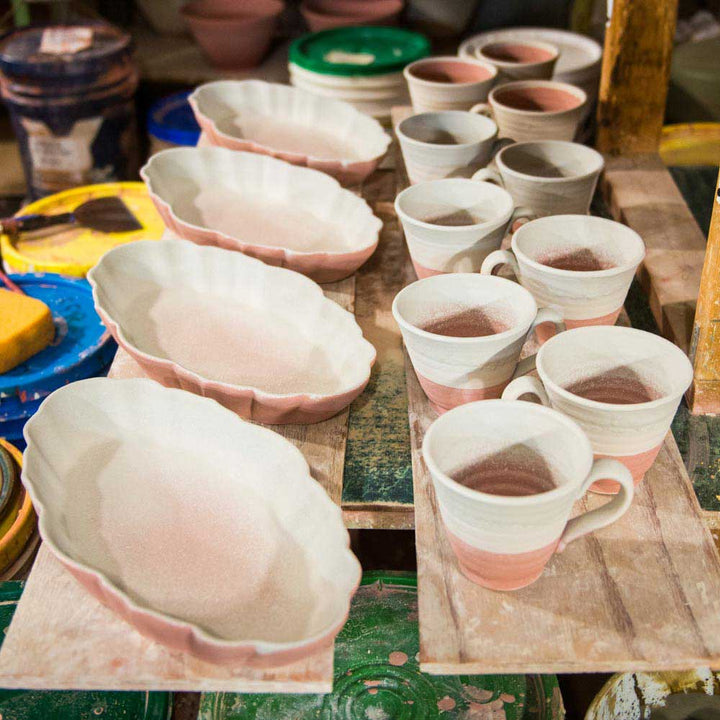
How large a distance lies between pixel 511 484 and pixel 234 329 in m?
0.52

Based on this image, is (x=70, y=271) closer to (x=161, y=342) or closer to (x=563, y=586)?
(x=161, y=342)

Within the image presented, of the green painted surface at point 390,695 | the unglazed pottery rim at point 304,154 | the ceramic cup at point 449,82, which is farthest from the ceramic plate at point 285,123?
the green painted surface at point 390,695

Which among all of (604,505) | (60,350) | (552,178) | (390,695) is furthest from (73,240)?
(604,505)

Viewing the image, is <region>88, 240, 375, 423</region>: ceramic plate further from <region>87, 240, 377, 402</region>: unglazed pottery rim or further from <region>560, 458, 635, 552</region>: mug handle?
<region>560, 458, 635, 552</region>: mug handle

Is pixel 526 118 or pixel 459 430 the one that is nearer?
pixel 459 430

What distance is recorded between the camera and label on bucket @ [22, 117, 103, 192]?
2641mm

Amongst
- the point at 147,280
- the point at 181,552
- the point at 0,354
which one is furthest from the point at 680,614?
the point at 0,354

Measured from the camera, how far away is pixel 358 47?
8.31ft

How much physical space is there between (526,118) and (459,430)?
873mm

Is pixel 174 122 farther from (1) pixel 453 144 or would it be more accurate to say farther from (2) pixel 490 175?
(2) pixel 490 175

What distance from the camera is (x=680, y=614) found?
856 millimetres

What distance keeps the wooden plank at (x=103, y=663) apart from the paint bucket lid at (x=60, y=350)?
2.38 ft

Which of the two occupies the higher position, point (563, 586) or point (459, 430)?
point (459, 430)

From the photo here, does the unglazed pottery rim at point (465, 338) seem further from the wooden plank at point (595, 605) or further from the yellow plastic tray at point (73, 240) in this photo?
the yellow plastic tray at point (73, 240)
